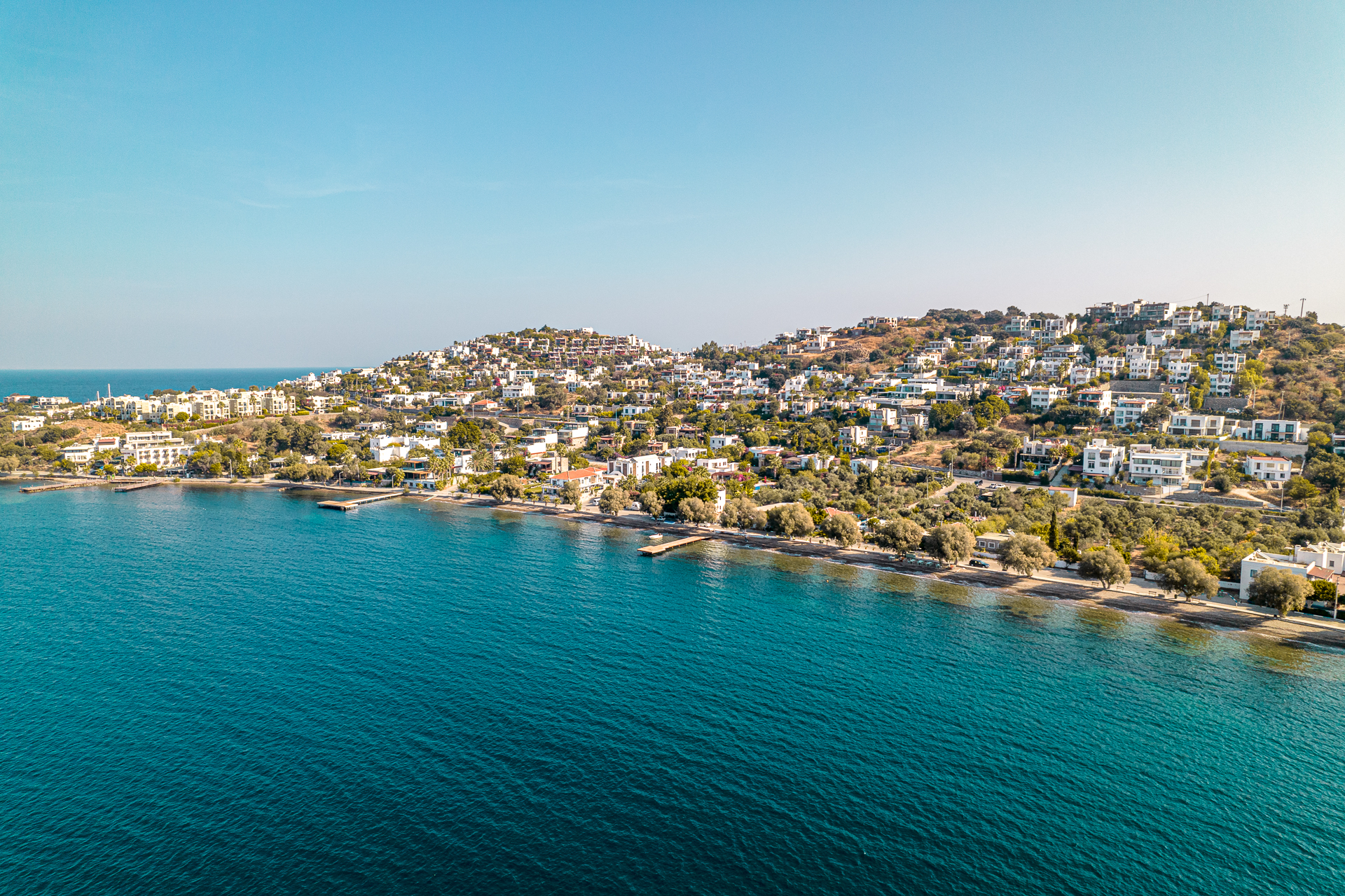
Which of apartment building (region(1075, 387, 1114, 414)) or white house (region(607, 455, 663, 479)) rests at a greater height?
apartment building (region(1075, 387, 1114, 414))

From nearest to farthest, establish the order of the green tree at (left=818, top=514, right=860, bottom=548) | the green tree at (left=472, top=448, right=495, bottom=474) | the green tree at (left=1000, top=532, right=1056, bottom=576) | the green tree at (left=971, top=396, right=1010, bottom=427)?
the green tree at (left=1000, top=532, right=1056, bottom=576), the green tree at (left=818, top=514, right=860, bottom=548), the green tree at (left=472, top=448, right=495, bottom=474), the green tree at (left=971, top=396, right=1010, bottom=427)

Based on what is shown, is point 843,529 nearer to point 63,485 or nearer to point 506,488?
point 506,488

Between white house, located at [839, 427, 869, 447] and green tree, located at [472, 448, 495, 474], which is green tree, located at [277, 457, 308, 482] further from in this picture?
white house, located at [839, 427, 869, 447]

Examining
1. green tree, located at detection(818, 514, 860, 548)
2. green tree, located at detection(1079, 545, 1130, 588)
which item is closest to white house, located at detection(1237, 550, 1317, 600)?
green tree, located at detection(1079, 545, 1130, 588)

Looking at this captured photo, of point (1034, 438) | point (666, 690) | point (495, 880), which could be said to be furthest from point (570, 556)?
point (1034, 438)

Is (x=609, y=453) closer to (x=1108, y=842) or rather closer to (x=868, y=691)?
(x=868, y=691)

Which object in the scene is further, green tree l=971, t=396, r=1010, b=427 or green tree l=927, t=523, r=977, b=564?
green tree l=971, t=396, r=1010, b=427
